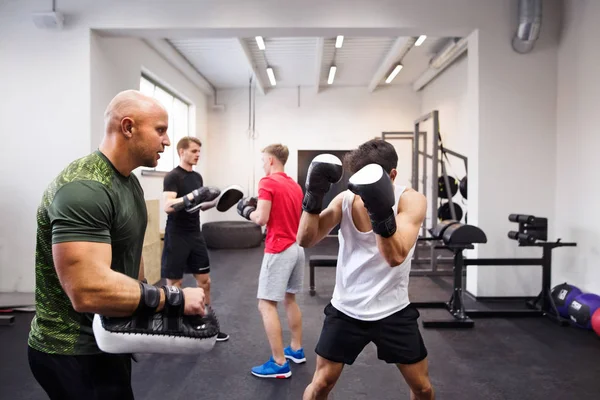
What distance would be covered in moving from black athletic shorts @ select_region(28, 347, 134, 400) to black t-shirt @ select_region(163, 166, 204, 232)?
1810mm

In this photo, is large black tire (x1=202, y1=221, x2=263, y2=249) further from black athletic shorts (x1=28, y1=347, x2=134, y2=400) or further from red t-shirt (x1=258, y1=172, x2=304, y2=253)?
black athletic shorts (x1=28, y1=347, x2=134, y2=400)

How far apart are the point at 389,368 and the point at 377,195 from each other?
6.05 ft

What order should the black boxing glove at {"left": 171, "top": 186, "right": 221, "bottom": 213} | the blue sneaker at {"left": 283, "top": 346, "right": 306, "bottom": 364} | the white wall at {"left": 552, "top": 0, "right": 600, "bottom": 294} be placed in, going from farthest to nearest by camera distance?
the white wall at {"left": 552, "top": 0, "right": 600, "bottom": 294}, the black boxing glove at {"left": 171, "top": 186, "right": 221, "bottom": 213}, the blue sneaker at {"left": 283, "top": 346, "right": 306, "bottom": 364}

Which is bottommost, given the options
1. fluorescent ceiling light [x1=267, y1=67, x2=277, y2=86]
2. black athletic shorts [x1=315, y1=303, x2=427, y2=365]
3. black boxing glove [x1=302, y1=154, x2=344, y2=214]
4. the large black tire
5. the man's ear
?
the large black tire

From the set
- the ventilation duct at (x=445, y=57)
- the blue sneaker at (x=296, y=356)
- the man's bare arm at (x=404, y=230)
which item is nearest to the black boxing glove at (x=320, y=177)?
the man's bare arm at (x=404, y=230)

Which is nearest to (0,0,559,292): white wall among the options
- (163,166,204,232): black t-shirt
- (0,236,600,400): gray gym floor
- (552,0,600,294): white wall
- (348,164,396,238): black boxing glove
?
(552,0,600,294): white wall

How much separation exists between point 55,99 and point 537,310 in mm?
4951

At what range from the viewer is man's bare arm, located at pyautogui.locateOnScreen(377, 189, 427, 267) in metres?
1.41

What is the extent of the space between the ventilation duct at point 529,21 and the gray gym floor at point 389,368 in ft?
8.72

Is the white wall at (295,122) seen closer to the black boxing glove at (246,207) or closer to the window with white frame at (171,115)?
the window with white frame at (171,115)

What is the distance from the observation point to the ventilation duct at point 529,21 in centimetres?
392

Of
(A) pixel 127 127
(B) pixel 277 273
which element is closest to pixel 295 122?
(B) pixel 277 273

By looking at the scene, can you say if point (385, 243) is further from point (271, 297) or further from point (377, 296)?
point (271, 297)

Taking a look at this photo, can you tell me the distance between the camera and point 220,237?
769cm
